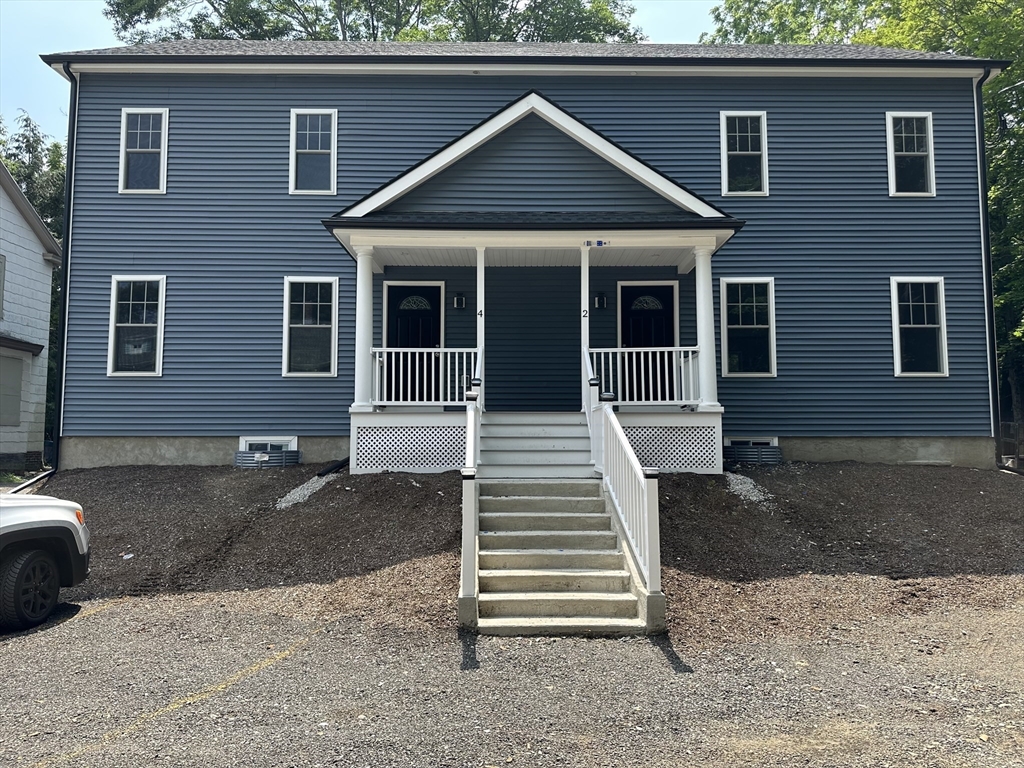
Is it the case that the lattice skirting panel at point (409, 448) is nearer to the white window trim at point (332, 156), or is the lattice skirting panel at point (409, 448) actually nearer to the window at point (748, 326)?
the white window trim at point (332, 156)

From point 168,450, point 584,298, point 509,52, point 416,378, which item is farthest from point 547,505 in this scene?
point 509,52

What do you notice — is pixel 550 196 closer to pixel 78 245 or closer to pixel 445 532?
pixel 445 532

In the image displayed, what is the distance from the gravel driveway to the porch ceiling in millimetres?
3587

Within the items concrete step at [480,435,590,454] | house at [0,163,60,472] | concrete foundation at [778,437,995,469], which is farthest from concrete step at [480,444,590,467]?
house at [0,163,60,472]

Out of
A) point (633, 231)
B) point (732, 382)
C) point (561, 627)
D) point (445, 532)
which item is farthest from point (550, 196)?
point (561, 627)

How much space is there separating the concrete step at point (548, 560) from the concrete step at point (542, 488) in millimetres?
1265

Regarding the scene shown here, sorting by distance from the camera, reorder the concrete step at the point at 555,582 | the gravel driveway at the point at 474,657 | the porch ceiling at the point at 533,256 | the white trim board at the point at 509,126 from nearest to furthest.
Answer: the gravel driveway at the point at 474,657 < the concrete step at the point at 555,582 < the white trim board at the point at 509,126 < the porch ceiling at the point at 533,256

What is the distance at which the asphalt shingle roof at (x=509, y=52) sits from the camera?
42.8 ft

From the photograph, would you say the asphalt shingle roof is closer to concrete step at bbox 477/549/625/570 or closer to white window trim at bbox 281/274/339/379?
white window trim at bbox 281/274/339/379

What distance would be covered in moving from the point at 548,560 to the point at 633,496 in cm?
103

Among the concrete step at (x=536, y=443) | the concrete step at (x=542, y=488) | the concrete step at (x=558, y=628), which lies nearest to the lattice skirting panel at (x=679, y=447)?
the concrete step at (x=536, y=443)

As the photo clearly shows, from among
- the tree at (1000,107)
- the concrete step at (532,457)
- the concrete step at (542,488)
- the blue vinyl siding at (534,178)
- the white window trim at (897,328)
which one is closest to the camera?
the concrete step at (542,488)

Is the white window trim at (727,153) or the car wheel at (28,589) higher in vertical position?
the white window trim at (727,153)

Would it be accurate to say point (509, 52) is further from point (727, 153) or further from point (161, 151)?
point (161, 151)
